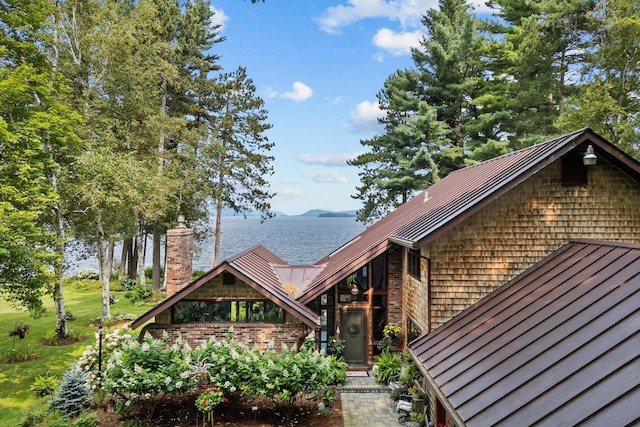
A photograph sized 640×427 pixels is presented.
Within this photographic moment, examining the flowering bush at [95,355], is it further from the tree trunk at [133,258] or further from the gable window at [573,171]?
the tree trunk at [133,258]

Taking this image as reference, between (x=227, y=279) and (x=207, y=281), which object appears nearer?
(x=207, y=281)

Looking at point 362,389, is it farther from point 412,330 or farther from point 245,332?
point 245,332

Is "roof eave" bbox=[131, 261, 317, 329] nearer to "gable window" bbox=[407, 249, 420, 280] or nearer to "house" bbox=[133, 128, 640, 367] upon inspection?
"house" bbox=[133, 128, 640, 367]

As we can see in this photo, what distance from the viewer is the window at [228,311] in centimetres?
1080

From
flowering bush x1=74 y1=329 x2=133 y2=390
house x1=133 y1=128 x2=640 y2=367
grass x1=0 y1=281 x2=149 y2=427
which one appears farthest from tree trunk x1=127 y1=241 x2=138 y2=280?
house x1=133 y1=128 x2=640 y2=367

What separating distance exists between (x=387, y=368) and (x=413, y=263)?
341 centimetres

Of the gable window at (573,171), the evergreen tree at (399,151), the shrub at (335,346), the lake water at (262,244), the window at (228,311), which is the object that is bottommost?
the lake water at (262,244)

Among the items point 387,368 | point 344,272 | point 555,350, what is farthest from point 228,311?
point 555,350

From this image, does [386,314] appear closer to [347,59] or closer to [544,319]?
[544,319]

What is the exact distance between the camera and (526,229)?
337 inches

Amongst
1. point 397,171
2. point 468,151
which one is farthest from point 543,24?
point 397,171

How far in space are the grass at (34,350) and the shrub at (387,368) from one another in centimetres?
848

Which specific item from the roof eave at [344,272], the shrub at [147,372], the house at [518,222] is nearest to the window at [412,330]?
the house at [518,222]

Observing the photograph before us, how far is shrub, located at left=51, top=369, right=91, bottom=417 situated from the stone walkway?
21.9 ft
